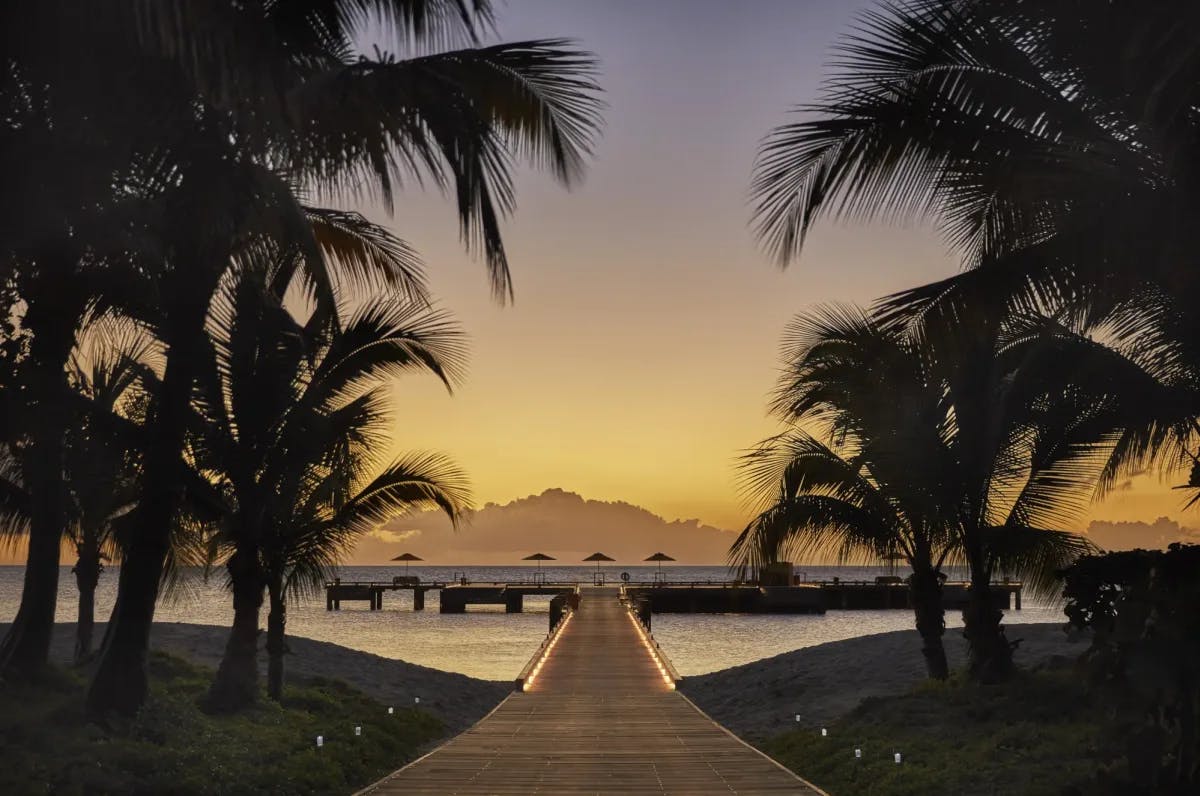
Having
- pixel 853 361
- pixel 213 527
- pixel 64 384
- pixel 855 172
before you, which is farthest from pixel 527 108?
pixel 213 527

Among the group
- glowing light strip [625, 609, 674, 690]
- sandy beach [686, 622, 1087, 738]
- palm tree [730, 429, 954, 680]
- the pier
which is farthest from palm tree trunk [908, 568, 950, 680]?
the pier

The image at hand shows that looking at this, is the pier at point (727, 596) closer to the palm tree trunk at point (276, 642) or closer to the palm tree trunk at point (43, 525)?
the palm tree trunk at point (276, 642)

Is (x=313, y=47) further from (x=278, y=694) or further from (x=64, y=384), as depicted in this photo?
(x=278, y=694)

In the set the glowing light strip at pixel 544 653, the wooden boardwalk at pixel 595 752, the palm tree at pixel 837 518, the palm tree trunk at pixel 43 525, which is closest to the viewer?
the wooden boardwalk at pixel 595 752

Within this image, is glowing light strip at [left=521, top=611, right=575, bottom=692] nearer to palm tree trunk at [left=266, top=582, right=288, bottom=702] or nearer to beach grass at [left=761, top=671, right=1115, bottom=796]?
palm tree trunk at [left=266, top=582, right=288, bottom=702]

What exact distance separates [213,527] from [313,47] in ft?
24.4

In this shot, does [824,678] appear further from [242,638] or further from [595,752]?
[242,638]

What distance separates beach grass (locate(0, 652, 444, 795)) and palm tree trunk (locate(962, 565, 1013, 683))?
284 inches

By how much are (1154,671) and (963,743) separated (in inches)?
190

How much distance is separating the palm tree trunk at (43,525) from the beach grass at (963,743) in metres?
8.44

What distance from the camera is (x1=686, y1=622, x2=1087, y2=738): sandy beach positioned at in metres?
18.6

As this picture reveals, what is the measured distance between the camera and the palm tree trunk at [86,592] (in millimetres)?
17875

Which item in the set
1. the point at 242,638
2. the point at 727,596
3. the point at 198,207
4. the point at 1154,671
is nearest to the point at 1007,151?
the point at 1154,671

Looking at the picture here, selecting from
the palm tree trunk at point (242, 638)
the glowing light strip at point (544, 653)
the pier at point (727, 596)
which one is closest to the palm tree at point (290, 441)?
the palm tree trunk at point (242, 638)
